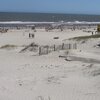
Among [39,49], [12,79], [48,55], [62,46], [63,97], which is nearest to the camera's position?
[63,97]

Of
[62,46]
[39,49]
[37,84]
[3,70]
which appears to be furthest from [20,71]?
[62,46]

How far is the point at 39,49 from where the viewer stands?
21219 mm

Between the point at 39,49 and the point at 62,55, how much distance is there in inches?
101

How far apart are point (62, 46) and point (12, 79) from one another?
33.1 ft

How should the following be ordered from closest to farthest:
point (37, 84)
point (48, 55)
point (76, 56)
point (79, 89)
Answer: point (79, 89), point (37, 84), point (76, 56), point (48, 55)

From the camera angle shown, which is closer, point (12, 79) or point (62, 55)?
point (12, 79)

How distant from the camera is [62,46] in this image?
22578mm

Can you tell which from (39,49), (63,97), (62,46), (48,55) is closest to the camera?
(63,97)

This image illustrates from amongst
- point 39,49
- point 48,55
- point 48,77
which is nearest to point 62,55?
point 48,55

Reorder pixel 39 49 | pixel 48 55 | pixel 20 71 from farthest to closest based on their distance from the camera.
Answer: pixel 39 49
pixel 48 55
pixel 20 71

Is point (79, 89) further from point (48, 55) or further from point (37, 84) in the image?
point (48, 55)

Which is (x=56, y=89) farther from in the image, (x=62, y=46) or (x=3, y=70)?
(x=62, y=46)

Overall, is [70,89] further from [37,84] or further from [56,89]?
[37,84]

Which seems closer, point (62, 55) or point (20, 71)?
point (20, 71)
